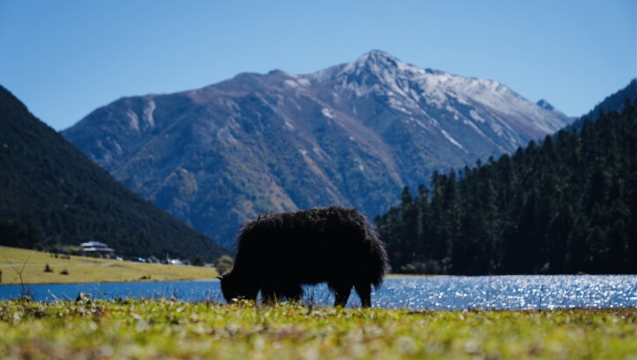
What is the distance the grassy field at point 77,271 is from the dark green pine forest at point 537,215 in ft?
165

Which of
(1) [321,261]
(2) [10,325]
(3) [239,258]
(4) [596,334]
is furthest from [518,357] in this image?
(3) [239,258]

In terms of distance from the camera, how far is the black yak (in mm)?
21703

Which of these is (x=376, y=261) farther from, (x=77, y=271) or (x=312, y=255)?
(x=77, y=271)

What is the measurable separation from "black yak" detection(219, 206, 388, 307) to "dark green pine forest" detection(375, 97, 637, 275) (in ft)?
335

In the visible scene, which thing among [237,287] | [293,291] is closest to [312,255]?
[293,291]

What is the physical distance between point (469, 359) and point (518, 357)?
2.19ft

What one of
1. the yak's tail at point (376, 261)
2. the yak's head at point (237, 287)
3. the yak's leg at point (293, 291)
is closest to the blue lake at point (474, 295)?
the yak's leg at point (293, 291)

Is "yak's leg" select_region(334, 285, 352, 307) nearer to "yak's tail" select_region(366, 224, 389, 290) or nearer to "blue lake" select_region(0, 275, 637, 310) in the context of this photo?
"blue lake" select_region(0, 275, 637, 310)

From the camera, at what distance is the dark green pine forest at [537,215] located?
404 feet

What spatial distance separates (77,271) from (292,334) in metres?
131

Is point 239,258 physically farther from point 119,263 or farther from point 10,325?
point 119,263

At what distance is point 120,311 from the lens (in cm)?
1644

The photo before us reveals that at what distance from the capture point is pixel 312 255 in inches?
863

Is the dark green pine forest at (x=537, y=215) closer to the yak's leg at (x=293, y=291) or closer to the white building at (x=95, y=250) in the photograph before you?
the white building at (x=95, y=250)
